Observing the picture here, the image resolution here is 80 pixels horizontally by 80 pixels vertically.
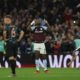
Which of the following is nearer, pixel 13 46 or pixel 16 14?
pixel 13 46

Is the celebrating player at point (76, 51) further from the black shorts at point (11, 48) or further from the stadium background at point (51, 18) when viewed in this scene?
the black shorts at point (11, 48)

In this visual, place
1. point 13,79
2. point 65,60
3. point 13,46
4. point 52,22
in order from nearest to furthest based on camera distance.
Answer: point 13,79, point 13,46, point 65,60, point 52,22

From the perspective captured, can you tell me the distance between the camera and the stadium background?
25.7 m

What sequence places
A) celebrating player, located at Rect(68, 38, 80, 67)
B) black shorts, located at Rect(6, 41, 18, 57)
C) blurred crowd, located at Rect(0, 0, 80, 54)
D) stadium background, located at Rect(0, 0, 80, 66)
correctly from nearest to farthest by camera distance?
black shorts, located at Rect(6, 41, 18, 57) < celebrating player, located at Rect(68, 38, 80, 67) < stadium background, located at Rect(0, 0, 80, 66) < blurred crowd, located at Rect(0, 0, 80, 54)

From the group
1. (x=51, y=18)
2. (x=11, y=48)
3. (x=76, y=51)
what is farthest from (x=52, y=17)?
(x=11, y=48)

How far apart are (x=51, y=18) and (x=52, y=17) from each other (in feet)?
0.29

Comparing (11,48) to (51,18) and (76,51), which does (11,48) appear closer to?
(76,51)

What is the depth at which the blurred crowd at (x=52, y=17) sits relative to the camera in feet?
84.7

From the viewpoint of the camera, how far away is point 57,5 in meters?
31.4

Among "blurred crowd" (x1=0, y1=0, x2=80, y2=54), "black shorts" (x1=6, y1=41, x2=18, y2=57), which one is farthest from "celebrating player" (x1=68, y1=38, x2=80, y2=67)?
"black shorts" (x1=6, y1=41, x2=18, y2=57)

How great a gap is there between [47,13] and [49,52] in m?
5.41

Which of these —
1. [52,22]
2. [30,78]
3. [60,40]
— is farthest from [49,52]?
[30,78]

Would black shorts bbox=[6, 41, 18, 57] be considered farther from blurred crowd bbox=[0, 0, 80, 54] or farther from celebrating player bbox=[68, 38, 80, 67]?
blurred crowd bbox=[0, 0, 80, 54]

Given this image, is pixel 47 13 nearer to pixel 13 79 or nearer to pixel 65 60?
pixel 65 60
